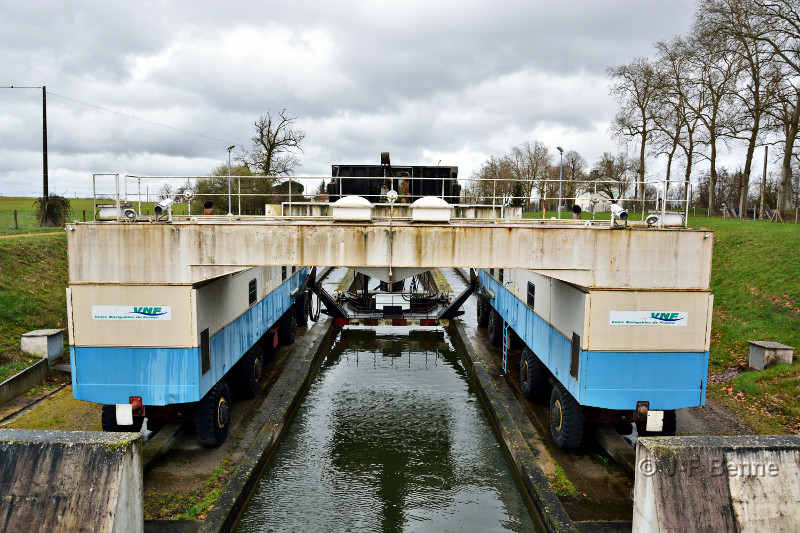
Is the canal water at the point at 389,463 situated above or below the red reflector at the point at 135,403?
below

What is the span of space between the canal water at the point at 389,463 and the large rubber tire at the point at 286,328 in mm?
1910

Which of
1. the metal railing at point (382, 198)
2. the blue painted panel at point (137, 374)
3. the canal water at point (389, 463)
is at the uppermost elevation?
the metal railing at point (382, 198)

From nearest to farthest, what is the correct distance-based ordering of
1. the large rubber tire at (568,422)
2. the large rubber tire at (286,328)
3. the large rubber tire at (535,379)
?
the large rubber tire at (568,422) < the large rubber tire at (535,379) < the large rubber tire at (286,328)

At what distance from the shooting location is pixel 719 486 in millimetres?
7031

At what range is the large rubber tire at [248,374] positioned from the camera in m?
13.4

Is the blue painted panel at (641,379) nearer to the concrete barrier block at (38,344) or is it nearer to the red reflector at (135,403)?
the red reflector at (135,403)

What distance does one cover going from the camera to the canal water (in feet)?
31.0

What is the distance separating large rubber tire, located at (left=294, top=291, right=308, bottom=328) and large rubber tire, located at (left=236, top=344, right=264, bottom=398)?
7773mm

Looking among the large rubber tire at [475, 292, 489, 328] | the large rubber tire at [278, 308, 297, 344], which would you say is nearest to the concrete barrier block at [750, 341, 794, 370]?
the large rubber tire at [475, 292, 489, 328]

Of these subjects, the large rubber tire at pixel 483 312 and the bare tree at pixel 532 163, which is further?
the bare tree at pixel 532 163

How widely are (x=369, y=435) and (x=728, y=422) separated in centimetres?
777

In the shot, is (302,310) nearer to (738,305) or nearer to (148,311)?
(148,311)

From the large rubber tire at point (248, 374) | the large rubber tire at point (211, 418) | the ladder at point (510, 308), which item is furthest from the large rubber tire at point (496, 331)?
the large rubber tire at point (211, 418)

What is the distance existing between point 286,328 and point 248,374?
561 cm
